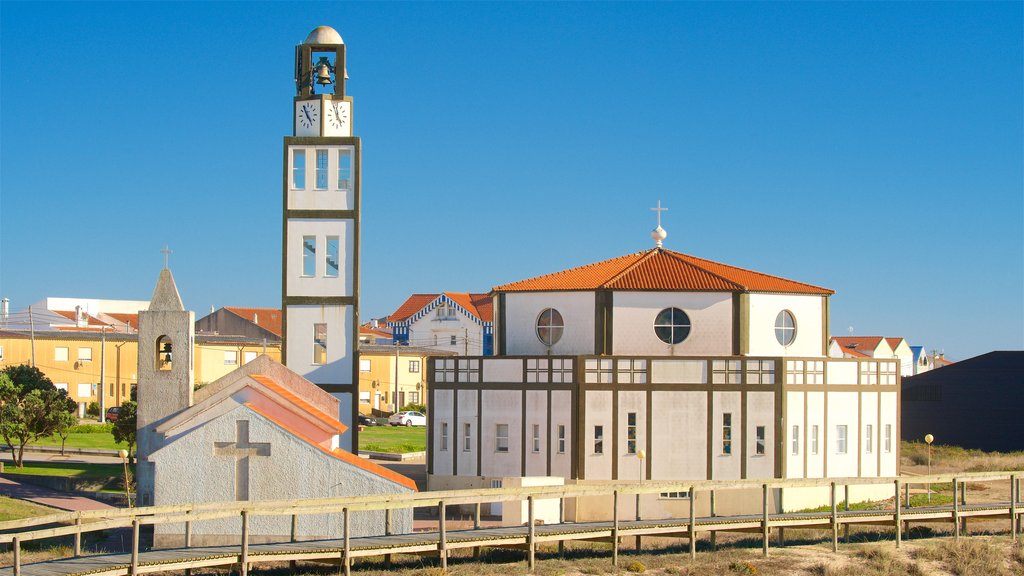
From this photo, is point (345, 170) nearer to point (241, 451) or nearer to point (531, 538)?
point (241, 451)

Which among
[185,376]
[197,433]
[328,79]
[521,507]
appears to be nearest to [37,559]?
[197,433]

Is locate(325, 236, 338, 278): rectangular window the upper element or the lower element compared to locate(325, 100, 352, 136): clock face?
lower

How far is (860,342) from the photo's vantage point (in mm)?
121312

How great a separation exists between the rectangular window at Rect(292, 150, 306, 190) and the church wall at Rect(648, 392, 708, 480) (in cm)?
1388

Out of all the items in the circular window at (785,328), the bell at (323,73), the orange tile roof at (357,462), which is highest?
the bell at (323,73)

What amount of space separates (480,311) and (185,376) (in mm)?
73315

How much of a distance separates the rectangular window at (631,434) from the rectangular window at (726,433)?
9.16 feet

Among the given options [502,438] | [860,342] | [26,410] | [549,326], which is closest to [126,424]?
[26,410]

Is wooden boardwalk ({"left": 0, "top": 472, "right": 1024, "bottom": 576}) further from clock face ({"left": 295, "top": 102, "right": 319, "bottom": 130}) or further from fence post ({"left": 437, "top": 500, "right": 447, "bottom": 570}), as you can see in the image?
clock face ({"left": 295, "top": 102, "right": 319, "bottom": 130})

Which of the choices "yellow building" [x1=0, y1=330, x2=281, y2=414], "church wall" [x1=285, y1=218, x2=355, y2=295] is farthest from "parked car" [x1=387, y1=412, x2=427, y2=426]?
"church wall" [x1=285, y1=218, x2=355, y2=295]

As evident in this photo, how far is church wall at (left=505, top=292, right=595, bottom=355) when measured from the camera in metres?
43.8

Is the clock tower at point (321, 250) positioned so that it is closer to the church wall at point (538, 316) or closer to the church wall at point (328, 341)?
the church wall at point (328, 341)

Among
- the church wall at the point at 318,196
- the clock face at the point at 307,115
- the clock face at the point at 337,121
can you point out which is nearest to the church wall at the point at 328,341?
the church wall at the point at 318,196

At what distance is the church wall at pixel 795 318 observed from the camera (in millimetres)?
43906
